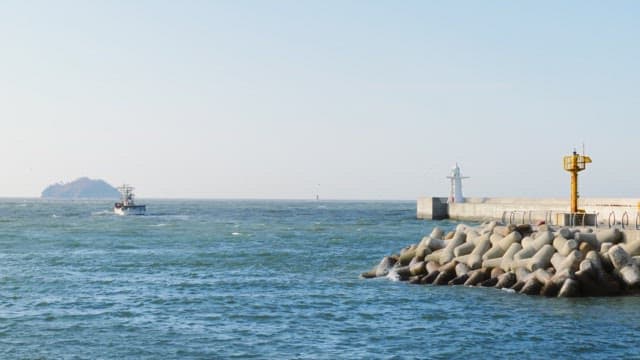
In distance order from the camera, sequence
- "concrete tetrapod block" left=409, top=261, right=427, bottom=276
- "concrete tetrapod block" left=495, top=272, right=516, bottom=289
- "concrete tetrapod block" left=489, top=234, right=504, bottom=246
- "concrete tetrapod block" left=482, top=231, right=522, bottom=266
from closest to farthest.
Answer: "concrete tetrapod block" left=495, top=272, right=516, bottom=289, "concrete tetrapod block" left=482, top=231, right=522, bottom=266, "concrete tetrapod block" left=489, top=234, right=504, bottom=246, "concrete tetrapod block" left=409, top=261, right=427, bottom=276

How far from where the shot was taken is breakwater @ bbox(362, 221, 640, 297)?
20.3 m

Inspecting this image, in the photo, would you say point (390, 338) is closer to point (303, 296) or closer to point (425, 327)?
Answer: point (425, 327)

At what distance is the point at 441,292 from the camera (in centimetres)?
2202

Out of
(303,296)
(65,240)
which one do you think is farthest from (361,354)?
(65,240)

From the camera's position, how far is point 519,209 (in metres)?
60.8

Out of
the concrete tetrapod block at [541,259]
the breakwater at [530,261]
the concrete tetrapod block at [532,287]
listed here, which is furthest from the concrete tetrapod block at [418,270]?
the concrete tetrapod block at [532,287]

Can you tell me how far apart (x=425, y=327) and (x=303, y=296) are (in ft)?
18.2

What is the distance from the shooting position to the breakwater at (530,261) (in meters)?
20.3

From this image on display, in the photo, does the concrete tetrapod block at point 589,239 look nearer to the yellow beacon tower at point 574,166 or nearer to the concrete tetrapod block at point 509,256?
the concrete tetrapod block at point 509,256

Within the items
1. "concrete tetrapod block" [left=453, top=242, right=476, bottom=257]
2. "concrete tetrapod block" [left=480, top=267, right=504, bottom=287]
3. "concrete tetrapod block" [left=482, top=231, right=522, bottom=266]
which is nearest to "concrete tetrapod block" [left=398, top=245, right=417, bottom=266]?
"concrete tetrapod block" [left=453, top=242, right=476, bottom=257]

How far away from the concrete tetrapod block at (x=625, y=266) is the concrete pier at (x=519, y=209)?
1405cm

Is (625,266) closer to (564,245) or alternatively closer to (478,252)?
(564,245)

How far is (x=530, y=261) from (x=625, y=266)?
2.42 metres

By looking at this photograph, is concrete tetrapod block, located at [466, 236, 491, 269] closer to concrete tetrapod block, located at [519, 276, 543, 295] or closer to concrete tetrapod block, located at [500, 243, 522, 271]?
concrete tetrapod block, located at [500, 243, 522, 271]
